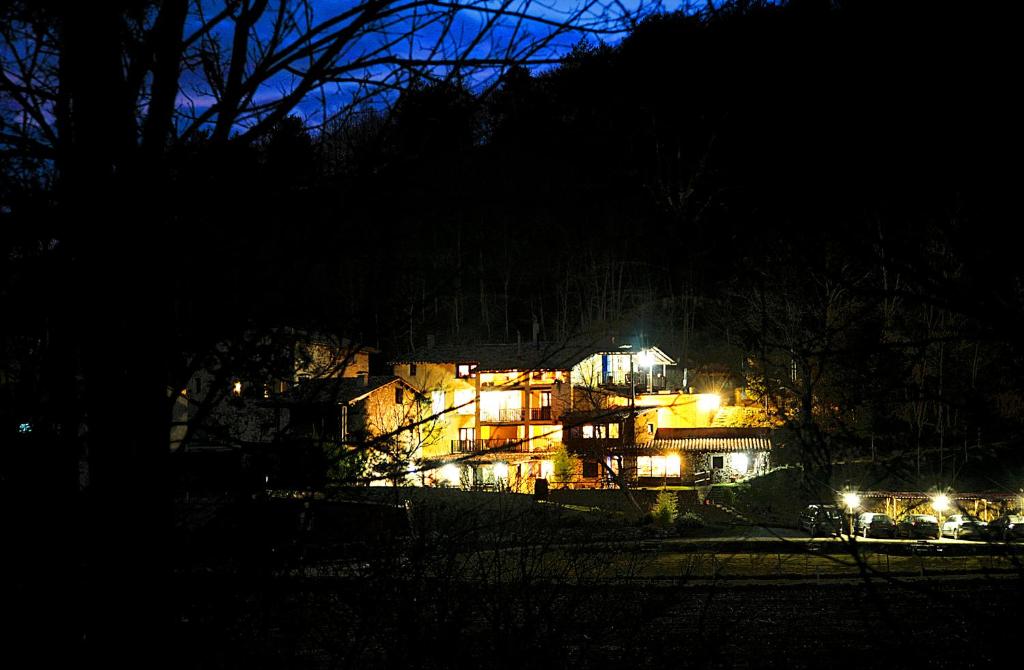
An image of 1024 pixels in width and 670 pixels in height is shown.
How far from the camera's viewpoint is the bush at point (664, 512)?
19.3 metres

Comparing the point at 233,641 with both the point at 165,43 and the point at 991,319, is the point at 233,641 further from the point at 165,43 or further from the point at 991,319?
the point at 991,319

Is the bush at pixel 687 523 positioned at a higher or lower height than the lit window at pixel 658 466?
lower

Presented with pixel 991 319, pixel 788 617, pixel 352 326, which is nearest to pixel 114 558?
pixel 352 326

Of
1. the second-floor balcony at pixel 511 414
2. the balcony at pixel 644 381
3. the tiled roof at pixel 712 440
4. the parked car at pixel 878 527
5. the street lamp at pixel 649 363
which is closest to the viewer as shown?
the parked car at pixel 878 527

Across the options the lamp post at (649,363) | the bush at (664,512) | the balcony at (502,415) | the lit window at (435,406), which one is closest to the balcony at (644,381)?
the lamp post at (649,363)

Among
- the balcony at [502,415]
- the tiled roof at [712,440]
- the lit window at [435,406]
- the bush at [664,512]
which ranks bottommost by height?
the bush at [664,512]

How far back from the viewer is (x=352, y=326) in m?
2.38

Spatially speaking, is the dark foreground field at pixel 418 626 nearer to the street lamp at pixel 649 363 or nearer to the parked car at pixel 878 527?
the parked car at pixel 878 527

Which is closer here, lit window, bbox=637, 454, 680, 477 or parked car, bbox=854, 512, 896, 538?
parked car, bbox=854, 512, 896, 538

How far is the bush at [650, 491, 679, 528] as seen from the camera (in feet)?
63.3

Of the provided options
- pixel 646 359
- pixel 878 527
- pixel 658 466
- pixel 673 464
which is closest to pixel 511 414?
pixel 646 359

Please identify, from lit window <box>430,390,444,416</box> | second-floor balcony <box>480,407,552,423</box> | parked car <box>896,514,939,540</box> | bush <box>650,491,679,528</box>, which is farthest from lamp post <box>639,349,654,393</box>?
parked car <box>896,514,939,540</box>

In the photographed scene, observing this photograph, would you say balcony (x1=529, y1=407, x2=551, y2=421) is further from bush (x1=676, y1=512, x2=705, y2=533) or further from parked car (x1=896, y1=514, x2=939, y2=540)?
parked car (x1=896, y1=514, x2=939, y2=540)

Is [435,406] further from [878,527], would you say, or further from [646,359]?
[646,359]
